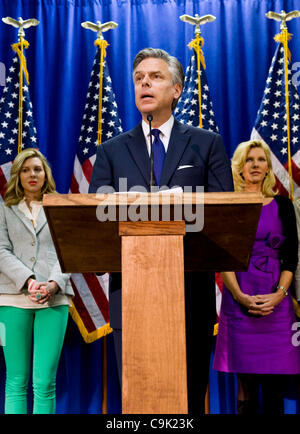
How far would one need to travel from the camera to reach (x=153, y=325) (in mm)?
1343

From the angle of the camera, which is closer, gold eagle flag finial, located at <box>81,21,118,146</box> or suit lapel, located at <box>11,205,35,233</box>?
suit lapel, located at <box>11,205,35,233</box>

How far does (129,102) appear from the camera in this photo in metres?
4.32

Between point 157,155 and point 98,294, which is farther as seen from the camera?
point 98,294

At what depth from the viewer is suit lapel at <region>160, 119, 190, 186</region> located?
6.26ft

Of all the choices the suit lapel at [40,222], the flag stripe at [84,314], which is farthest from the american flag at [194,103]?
the flag stripe at [84,314]


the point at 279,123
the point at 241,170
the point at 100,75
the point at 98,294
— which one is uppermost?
the point at 100,75

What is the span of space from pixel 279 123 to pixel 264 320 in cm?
145

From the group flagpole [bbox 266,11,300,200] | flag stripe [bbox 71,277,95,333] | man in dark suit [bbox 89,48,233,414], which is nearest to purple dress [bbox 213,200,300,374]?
flagpole [bbox 266,11,300,200]

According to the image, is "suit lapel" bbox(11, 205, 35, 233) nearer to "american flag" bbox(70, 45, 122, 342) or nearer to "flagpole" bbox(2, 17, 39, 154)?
"american flag" bbox(70, 45, 122, 342)

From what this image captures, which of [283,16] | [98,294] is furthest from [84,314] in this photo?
[283,16]

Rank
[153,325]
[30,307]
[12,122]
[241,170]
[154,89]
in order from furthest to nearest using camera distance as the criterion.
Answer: [12,122] < [241,170] < [30,307] < [154,89] < [153,325]

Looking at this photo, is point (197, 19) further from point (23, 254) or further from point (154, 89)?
point (154, 89)

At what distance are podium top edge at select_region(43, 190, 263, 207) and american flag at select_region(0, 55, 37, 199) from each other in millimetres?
2720

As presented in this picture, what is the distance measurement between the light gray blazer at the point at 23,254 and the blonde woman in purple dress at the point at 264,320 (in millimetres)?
959
